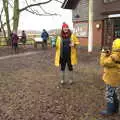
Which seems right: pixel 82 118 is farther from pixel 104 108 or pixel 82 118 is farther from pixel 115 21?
pixel 115 21

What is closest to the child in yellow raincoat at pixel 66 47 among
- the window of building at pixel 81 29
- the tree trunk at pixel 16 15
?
the window of building at pixel 81 29

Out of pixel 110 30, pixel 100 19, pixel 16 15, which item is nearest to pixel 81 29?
pixel 100 19

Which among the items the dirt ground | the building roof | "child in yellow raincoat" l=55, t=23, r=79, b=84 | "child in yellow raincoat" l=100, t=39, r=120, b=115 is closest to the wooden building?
the building roof

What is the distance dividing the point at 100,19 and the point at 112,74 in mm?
19317

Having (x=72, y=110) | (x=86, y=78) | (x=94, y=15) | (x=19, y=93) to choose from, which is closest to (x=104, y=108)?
(x=72, y=110)

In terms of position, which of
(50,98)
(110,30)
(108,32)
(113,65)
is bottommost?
(50,98)

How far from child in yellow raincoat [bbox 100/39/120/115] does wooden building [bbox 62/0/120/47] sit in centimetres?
1696

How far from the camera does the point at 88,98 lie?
9.21 m

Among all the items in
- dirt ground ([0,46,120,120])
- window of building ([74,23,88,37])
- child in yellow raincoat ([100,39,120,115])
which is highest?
window of building ([74,23,88,37])

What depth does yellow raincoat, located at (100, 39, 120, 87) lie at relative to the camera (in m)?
7.50

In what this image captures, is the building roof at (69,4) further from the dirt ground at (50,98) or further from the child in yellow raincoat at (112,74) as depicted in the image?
the child in yellow raincoat at (112,74)

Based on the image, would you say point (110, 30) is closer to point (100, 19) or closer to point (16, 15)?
point (100, 19)

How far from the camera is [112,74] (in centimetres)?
764

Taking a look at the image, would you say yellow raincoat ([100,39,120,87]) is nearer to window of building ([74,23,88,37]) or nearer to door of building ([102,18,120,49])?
door of building ([102,18,120,49])
